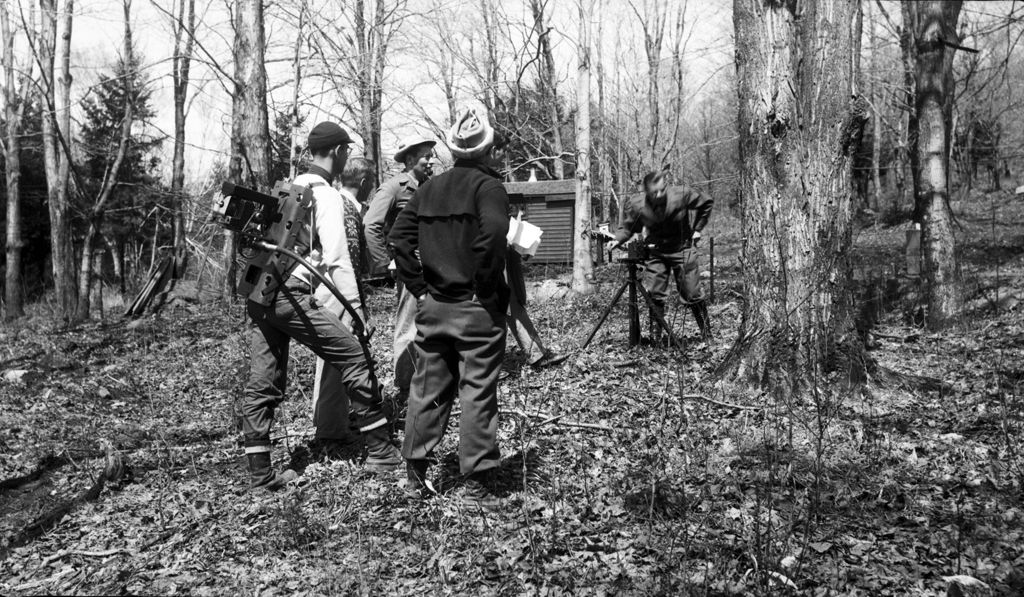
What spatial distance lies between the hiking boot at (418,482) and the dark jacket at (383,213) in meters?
1.96

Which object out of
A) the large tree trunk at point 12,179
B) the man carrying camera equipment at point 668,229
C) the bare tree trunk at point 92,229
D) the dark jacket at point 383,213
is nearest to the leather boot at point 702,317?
the man carrying camera equipment at point 668,229

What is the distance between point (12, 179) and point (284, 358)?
64.6ft

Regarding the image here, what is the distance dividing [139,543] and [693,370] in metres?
4.27

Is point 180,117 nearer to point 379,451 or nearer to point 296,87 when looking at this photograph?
point 296,87

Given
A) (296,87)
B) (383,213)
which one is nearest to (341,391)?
(383,213)

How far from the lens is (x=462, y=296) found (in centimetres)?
388

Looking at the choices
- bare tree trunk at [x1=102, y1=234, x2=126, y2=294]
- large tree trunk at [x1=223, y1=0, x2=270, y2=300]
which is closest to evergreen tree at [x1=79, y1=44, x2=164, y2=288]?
bare tree trunk at [x1=102, y1=234, x2=126, y2=294]

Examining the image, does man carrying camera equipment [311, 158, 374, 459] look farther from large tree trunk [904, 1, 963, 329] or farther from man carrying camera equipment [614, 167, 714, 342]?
large tree trunk [904, 1, 963, 329]

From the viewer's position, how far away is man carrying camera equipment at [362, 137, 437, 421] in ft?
18.1

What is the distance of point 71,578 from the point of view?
3.55 m

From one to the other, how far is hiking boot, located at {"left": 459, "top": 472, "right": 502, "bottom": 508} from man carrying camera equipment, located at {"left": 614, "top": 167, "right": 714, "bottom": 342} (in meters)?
4.13

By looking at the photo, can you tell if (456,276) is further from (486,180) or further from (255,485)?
(255,485)

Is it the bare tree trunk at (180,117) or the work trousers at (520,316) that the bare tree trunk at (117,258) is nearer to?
the bare tree trunk at (180,117)

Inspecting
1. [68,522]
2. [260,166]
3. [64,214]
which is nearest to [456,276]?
[68,522]
